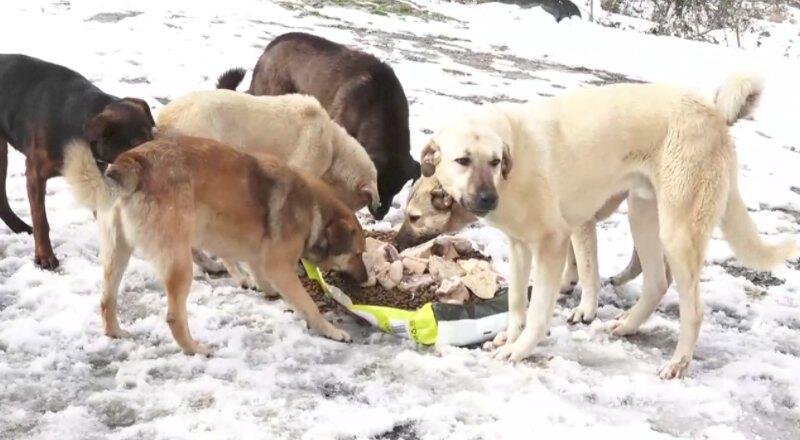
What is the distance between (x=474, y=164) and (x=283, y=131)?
189 centimetres

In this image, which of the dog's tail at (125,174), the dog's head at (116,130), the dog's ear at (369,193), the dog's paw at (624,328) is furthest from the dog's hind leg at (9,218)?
the dog's paw at (624,328)

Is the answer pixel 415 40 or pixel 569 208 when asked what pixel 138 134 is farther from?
pixel 415 40

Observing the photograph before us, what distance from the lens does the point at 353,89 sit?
6.90 m

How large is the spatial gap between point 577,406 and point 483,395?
45cm

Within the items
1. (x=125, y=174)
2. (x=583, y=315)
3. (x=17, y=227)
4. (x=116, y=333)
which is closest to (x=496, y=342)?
(x=583, y=315)

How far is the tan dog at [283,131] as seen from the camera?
503 centimetres

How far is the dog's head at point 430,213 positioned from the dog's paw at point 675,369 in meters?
1.53

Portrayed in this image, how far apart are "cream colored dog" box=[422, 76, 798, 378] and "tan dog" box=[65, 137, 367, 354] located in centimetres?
78

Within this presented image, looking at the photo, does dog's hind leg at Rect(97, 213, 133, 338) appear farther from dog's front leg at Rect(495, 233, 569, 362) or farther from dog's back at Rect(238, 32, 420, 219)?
dog's back at Rect(238, 32, 420, 219)

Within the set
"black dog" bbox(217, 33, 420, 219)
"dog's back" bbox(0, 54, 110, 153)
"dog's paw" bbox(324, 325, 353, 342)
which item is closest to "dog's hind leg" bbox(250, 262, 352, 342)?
"dog's paw" bbox(324, 325, 353, 342)

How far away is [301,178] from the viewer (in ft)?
15.0

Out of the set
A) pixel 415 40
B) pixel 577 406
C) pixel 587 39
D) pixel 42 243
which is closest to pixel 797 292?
pixel 577 406

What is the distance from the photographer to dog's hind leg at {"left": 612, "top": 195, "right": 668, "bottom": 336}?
477 centimetres

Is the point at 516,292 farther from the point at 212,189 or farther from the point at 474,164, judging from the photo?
the point at 212,189
